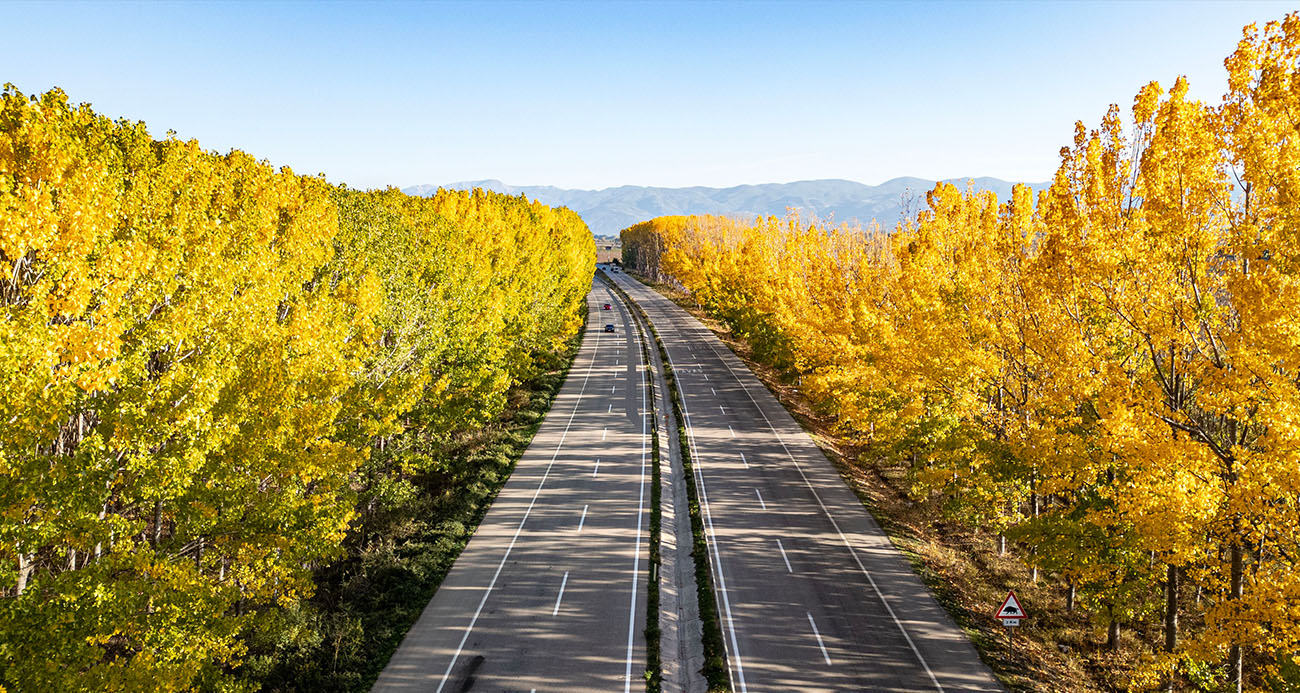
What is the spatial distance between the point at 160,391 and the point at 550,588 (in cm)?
1374

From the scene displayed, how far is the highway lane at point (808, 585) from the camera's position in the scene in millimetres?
17453

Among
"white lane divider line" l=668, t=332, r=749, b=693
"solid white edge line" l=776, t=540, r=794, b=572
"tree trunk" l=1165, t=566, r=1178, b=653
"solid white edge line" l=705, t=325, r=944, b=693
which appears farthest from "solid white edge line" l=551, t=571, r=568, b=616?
"tree trunk" l=1165, t=566, r=1178, b=653

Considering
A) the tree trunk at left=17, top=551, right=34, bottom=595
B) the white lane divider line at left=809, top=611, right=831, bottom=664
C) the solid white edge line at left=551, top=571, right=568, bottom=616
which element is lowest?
the white lane divider line at left=809, top=611, right=831, bottom=664

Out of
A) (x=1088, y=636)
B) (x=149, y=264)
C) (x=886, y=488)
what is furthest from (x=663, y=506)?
(x=149, y=264)

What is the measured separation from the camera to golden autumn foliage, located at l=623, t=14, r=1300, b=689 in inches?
492

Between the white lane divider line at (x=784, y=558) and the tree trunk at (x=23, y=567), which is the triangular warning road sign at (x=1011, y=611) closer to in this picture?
the white lane divider line at (x=784, y=558)

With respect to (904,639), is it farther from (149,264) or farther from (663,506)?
(149,264)

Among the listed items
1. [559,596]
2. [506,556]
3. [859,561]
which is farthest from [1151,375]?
[506,556]

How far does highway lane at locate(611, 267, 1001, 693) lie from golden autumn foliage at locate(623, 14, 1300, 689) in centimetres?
361

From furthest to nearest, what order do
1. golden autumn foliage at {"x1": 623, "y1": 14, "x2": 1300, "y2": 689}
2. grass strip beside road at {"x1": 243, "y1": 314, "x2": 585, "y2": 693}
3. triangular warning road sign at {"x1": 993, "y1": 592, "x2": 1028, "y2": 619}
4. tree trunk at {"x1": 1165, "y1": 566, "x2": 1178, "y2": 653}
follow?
1. grass strip beside road at {"x1": 243, "y1": 314, "x2": 585, "y2": 693}
2. triangular warning road sign at {"x1": 993, "y1": 592, "x2": 1028, "y2": 619}
3. tree trunk at {"x1": 1165, "y1": 566, "x2": 1178, "y2": 653}
4. golden autumn foliage at {"x1": 623, "y1": 14, "x2": 1300, "y2": 689}

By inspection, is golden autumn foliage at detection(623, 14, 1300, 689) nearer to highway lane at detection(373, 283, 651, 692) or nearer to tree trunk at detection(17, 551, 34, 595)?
highway lane at detection(373, 283, 651, 692)

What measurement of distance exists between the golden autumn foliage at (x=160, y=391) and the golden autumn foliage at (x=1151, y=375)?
64.1ft

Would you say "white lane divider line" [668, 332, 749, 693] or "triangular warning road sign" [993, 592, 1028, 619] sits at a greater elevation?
"triangular warning road sign" [993, 592, 1028, 619]

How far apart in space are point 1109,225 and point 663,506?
780 inches
